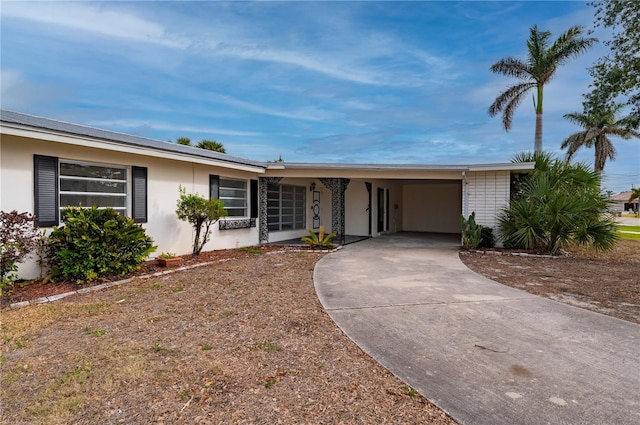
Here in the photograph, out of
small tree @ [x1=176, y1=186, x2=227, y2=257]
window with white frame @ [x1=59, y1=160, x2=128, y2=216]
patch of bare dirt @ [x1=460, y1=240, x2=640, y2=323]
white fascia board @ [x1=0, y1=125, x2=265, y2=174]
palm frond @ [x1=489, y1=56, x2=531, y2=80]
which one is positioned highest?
palm frond @ [x1=489, y1=56, x2=531, y2=80]

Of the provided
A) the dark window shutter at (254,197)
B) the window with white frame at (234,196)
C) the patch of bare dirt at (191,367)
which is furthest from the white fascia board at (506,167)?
the patch of bare dirt at (191,367)

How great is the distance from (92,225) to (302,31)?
8.90 meters

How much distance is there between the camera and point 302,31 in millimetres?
11711

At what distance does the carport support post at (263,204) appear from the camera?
12.3m

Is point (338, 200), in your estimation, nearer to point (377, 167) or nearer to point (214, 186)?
point (377, 167)

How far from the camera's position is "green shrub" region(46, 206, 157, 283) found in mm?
6242

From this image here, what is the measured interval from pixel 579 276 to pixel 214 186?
9.38 m

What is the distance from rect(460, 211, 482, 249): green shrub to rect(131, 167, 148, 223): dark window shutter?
370 inches

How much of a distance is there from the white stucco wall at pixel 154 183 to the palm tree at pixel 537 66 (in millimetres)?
15473

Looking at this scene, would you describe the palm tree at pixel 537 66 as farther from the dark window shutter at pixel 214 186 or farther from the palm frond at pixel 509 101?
the dark window shutter at pixel 214 186

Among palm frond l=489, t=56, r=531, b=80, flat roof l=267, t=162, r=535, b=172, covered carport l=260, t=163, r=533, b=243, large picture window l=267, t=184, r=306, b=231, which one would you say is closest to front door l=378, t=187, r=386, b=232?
covered carport l=260, t=163, r=533, b=243

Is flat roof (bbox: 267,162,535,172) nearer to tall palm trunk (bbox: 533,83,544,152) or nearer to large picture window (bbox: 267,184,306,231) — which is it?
large picture window (bbox: 267,184,306,231)

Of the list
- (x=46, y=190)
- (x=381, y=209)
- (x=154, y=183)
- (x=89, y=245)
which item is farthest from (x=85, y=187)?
(x=381, y=209)

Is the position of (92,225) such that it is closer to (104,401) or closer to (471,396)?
(104,401)
